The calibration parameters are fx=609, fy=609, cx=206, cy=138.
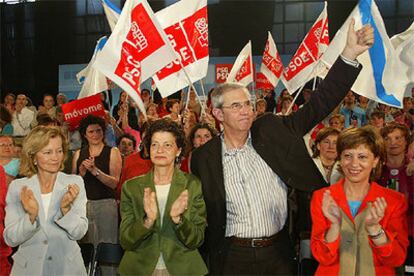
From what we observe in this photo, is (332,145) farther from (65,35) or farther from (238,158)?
(65,35)

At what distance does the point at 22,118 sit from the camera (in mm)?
9812

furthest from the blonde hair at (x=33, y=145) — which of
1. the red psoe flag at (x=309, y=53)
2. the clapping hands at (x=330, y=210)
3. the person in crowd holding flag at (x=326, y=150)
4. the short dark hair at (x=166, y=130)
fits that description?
the red psoe flag at (x=309, y=53)

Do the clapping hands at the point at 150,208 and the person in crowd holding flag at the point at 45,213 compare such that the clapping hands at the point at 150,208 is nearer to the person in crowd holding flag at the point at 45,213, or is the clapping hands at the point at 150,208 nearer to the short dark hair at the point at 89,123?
the person in crowd holding flag at the point at 45,213

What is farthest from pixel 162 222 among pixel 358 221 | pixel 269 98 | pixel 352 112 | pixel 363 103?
pixel 269 98

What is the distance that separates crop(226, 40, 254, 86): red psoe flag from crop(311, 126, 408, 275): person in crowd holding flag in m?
4.60

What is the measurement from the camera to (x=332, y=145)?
16.7ft

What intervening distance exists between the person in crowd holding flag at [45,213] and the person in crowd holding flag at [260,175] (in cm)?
80

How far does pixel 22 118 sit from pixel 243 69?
3905 mm

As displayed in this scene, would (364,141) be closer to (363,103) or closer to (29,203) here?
(29,203)

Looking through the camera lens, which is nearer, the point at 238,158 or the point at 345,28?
the point at 238,158

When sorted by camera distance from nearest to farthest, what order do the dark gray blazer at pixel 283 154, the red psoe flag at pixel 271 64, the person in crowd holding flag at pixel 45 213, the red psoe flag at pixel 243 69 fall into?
1. the dark gray blazer at pixel 283 154
2. the person in crowd holding flag at pixel 45 213
3. the red psoe flag at pixel 243 69
4. the red psoe flag at pixel 271 64

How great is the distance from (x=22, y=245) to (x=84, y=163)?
1.59 meters

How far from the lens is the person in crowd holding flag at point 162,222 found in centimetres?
334

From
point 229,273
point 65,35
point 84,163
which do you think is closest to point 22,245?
point 229,273
